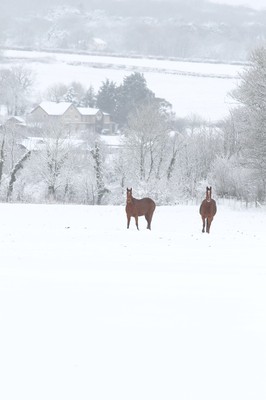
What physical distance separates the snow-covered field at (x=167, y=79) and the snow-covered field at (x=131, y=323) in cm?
11117

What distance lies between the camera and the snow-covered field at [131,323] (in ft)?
22.5

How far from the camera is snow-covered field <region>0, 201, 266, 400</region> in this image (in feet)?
22.5

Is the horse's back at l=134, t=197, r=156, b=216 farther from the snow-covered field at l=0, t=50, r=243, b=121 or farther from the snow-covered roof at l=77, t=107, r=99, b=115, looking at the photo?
the snow-covered field at l=0, t=50, r=243, b=121

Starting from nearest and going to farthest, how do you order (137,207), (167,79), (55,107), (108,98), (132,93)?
(137,207) < (132,93) < (108,98) < (55,107) < (167,79)

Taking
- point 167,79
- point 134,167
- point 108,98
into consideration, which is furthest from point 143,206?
point 167,79

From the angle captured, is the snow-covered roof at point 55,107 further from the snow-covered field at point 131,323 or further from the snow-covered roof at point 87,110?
the snow-covered field at point 131,323

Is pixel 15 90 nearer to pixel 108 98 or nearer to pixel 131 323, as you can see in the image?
pixel 108 98

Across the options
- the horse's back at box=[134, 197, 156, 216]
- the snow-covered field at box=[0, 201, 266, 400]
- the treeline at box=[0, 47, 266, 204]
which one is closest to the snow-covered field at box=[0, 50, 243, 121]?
the treeline at box=[0, 47, 266, 204]

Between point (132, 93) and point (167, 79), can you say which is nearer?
point (132, 93)

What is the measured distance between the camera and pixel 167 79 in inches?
6791

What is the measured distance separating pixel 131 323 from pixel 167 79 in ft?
552

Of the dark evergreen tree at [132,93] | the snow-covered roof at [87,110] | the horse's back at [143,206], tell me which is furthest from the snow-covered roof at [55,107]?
the horse's back at [143,206]

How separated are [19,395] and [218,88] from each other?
162 meters

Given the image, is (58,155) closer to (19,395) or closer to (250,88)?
(250,88)
